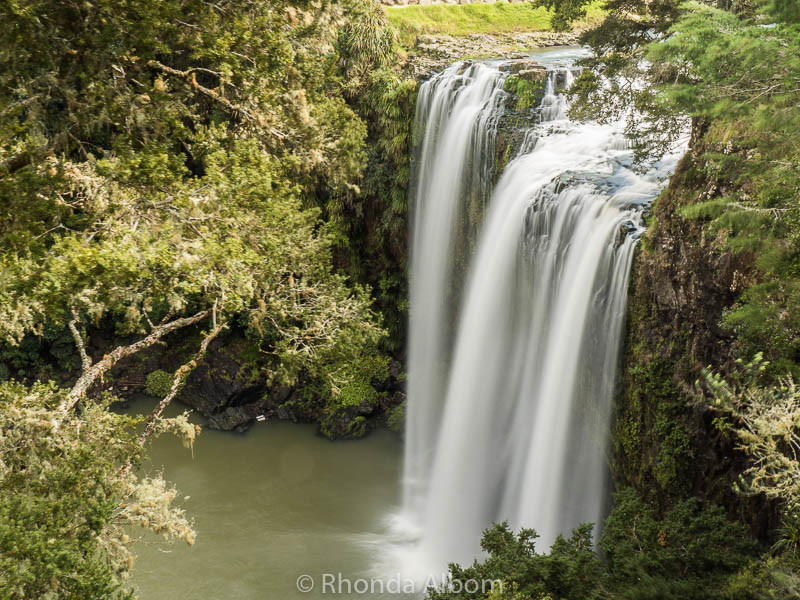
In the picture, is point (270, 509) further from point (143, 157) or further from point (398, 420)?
point (143, 157)

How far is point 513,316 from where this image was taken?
13.5 metres

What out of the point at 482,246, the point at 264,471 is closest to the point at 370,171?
the point at 482,246

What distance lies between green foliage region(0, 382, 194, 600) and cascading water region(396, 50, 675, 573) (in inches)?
276

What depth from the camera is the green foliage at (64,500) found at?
5.39m

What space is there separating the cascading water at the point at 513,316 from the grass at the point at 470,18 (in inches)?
307

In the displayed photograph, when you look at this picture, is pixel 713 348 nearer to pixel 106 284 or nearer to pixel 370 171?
pixel 106 284

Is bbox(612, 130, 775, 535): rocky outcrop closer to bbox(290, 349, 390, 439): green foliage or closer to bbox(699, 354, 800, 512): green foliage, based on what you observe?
bbox(699, 354, 800, 512): green foliage

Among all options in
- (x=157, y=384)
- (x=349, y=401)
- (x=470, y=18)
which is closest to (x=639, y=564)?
(x=349, y=401)

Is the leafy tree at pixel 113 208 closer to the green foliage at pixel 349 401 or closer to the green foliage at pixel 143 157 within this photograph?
the green foliage at pixel 143 157

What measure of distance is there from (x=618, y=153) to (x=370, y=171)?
258 inches

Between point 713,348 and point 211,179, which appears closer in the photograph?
point 211,179

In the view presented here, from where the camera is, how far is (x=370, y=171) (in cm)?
1723

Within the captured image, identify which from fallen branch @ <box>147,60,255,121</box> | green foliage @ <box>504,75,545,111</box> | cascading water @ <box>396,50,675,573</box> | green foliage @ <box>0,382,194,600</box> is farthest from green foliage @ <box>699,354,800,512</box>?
green foliage @ <box>504,75,545,111</box>

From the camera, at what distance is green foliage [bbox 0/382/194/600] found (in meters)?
5.39
